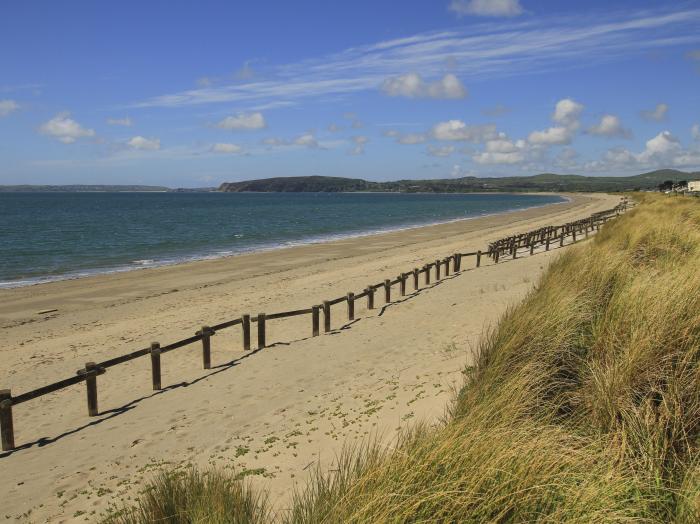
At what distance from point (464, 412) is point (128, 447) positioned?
5.57 meters

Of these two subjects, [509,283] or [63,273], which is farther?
[63,273]

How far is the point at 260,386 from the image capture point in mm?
10484

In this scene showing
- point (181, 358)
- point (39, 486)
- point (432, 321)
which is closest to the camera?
point (39, 486)

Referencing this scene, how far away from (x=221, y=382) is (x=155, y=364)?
4.28ft

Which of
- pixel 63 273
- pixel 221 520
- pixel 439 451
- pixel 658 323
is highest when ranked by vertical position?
pixel 658 323

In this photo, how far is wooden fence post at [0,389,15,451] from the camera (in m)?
8.34

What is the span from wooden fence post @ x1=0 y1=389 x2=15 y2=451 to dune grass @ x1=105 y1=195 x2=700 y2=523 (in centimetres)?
534

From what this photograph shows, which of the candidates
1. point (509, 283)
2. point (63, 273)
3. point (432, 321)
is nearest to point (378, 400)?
point (432, 321)

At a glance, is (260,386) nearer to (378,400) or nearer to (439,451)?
(378,400)

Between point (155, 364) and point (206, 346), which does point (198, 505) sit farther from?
point (206, 346)

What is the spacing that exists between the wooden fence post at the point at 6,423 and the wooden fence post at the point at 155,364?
261cm

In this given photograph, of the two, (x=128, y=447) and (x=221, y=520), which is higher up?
(x=221, y=520)

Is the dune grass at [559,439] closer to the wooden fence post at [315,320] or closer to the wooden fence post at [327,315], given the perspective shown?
the wooden fence post at [315,320]

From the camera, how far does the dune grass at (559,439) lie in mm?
3186
